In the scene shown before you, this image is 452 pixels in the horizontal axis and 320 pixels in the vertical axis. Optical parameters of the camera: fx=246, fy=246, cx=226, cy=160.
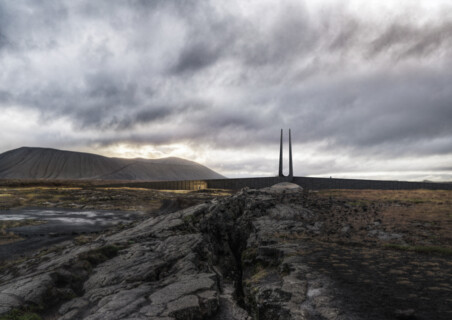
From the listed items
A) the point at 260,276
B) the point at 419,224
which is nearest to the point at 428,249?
the point at 419,224

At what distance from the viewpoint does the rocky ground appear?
520 cm

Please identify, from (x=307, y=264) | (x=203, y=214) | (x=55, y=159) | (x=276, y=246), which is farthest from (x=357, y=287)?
(x=55, y=159)

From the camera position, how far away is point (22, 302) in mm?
6543

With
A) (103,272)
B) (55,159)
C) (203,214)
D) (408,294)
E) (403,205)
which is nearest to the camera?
(408,294)

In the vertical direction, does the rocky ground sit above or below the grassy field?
below

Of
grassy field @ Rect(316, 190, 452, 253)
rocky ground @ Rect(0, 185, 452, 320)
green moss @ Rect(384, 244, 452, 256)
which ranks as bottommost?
rocky ground @ Rect(0, 185, 452, 320)

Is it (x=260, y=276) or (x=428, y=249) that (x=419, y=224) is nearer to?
(x=428, y=249)

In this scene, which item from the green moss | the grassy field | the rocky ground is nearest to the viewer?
the rocky ground

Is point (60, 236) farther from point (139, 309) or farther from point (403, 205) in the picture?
point (403, 205)

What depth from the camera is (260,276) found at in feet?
24.7

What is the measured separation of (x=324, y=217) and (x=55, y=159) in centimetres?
23452

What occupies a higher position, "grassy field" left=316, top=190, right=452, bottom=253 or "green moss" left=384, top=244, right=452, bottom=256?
"grassy field" left=316, top=190, right=452, bottom=253

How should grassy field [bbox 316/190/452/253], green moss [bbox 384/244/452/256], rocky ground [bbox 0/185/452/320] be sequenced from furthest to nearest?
grassy field [bbox 316/190/452/253] → green moss [bbox 384/244/452/256] → rocky ground [bbox 0/185/452/320]

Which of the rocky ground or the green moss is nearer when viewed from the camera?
the rocky ground
